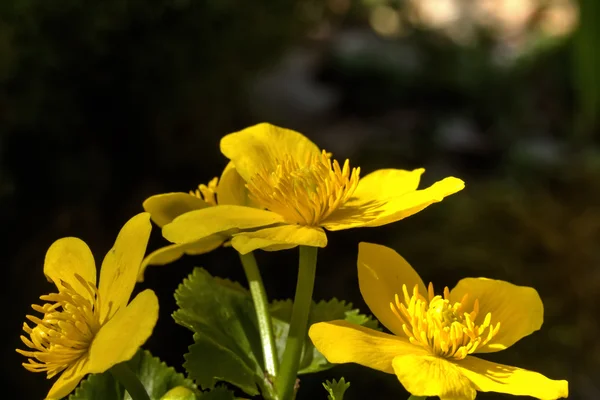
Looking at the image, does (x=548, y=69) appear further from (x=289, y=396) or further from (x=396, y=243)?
(x=289, y=396)

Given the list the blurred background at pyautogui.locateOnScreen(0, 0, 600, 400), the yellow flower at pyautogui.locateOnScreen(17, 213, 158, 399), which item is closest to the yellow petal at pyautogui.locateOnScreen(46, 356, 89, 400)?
the yellow flower at pyautogui.locateOnScreen(17, 213, 158, 399)

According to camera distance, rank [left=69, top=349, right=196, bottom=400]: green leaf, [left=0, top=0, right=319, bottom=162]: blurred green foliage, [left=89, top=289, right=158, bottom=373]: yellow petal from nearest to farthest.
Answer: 1. [left=89, top=289, right=158, bottom=373]: yellow petal
2. [left=69, top=349, right=196, bottom=400]: green leaf
3. [left=0, top=0, right=319, bottom=162]: blurred green foliage

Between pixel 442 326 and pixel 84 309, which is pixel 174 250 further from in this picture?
pixel 442 326

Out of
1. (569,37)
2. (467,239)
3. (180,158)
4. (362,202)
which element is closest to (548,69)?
(569,37)

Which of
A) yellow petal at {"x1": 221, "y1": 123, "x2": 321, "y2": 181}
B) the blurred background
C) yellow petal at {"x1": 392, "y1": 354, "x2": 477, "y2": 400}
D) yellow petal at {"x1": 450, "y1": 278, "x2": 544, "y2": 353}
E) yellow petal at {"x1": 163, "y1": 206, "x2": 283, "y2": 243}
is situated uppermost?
the blurred background

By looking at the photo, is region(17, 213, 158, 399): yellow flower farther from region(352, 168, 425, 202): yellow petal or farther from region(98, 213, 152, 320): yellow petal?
region(352, 168, 425, 202): yellow petal

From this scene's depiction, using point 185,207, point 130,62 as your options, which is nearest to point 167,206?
Answer: point 185,207
